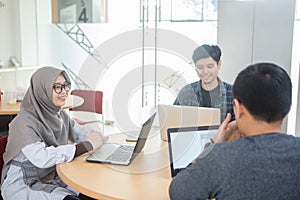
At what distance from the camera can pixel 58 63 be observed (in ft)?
16.4

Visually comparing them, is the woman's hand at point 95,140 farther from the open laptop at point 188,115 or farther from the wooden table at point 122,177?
the open laptop at point 188,115

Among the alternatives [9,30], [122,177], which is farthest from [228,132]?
Result: [9,30]

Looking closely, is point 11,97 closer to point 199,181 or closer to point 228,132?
point 228,132

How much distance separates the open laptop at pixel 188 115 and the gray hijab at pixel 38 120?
24.1 inches

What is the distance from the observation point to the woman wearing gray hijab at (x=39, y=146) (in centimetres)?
168

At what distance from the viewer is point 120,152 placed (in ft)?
6.05

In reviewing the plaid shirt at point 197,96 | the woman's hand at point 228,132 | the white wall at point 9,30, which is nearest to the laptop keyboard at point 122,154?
the woman's hand at point 228,132

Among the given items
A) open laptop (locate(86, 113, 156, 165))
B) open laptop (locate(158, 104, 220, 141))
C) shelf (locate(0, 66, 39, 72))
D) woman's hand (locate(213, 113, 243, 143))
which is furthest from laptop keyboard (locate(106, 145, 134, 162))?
shelf (locate(0, 66, 39, 72))

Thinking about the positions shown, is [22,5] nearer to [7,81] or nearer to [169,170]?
[7,81]

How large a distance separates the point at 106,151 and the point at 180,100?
0.91m

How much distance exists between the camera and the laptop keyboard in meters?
1.73

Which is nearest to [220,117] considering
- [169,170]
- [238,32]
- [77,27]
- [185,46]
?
[169,170]

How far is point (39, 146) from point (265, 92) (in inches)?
46.1

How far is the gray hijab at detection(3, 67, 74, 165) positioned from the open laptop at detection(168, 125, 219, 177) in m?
0.71
